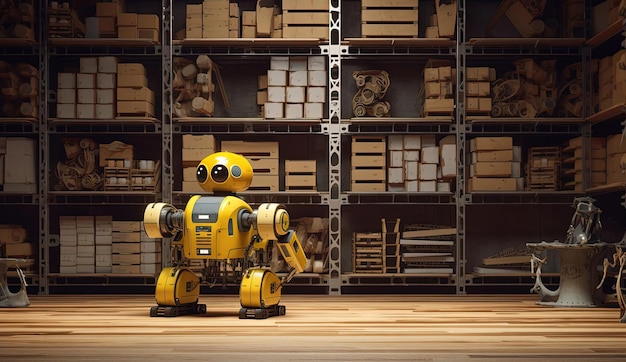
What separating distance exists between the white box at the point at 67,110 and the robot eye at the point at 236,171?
141 inches

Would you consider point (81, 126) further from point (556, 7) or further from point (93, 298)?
point (556, 7)

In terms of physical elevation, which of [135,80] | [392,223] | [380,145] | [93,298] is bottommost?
[93,298]

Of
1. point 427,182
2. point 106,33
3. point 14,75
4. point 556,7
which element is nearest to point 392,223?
point 427,182

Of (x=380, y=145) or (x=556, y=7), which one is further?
(x=556, y=7)

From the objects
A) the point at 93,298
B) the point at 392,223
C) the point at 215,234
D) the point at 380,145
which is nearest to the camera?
the point at 215,234

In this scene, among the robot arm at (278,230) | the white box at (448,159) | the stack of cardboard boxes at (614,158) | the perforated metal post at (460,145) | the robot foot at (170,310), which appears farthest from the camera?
the white box at (448,159)

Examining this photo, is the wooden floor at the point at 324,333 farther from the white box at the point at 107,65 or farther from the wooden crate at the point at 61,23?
the wooden crate at the point at 61,23

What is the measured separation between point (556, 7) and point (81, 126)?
20.8ft

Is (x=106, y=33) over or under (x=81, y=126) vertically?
over

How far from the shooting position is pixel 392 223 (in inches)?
432

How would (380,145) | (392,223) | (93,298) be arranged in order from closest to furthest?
1. (93,298)
2. (380,145)
3. (392,223)

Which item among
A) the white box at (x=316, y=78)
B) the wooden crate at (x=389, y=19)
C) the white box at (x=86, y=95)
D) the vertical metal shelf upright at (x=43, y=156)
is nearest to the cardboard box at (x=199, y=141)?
the white box at (x=86, y=95)

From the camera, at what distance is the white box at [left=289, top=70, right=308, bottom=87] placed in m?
10.2

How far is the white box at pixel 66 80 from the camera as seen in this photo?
1030 centimetres
